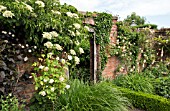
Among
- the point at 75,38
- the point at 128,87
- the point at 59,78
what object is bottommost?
the point at 128,87

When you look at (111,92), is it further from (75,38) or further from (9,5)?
(9,5)

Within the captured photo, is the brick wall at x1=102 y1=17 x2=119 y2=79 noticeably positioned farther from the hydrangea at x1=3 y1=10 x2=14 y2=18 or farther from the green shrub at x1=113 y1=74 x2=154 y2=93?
the hydrangea at x1=3 y1=10 x2=14 y2=18

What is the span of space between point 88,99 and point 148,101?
6.16ft

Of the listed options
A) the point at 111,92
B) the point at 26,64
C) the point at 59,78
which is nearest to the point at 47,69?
the point at 59,78

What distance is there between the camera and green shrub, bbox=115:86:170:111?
14.5 feet

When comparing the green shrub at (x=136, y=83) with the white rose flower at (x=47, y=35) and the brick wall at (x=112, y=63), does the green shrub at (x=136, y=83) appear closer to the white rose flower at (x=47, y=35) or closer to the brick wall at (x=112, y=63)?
the brick wall at (x=112, y=63)

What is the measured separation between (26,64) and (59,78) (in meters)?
0.60

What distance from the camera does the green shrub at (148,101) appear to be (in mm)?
4414

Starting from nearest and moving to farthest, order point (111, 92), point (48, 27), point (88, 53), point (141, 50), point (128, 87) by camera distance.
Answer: point (48, 27), point (111, 92), point (128, 87), point (88, 53), point (141, 50)

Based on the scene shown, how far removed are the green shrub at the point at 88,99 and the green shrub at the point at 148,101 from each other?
1260 millimetres

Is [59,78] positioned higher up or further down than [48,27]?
further down

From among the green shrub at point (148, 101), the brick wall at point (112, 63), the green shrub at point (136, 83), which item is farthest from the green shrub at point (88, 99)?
the brick wall at point (112, 63)

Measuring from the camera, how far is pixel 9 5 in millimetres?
2840

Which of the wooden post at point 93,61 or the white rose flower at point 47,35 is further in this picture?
the wooden post at point 93,61
